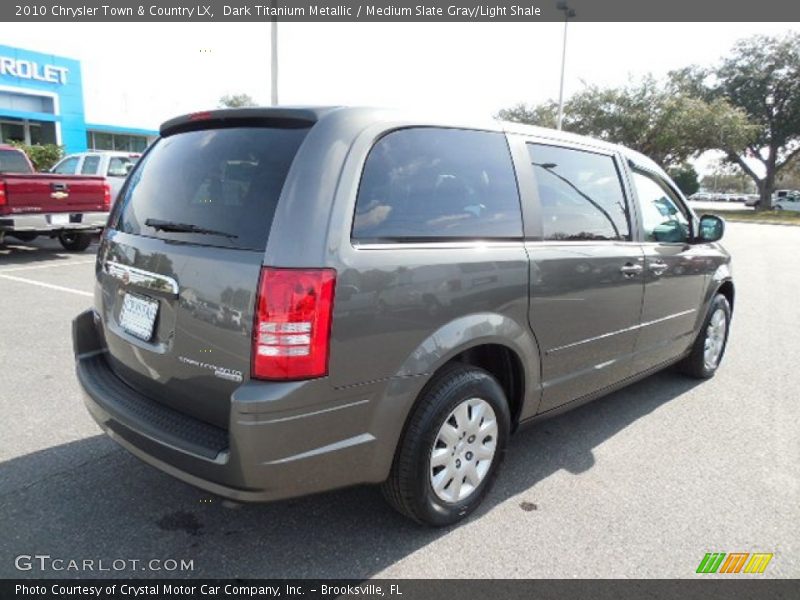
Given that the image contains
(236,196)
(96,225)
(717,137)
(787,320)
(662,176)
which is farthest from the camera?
(717,137)

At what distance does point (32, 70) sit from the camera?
30.9 meters

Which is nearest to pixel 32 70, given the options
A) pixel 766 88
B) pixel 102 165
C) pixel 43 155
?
pixel 43 155

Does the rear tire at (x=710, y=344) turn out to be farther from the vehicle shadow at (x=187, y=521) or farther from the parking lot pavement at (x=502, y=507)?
the vehicle shadow at (x=187, y=521)

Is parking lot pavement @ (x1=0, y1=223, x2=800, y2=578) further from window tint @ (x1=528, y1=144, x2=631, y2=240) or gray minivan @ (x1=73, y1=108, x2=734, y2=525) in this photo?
window tint @ (x1=528, y1=144, x2=631, y2=240)

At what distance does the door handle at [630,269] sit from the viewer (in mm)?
3405

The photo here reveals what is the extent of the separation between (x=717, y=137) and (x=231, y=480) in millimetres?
38963

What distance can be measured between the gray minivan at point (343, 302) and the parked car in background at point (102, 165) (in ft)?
41.4

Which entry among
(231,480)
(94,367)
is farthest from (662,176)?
(94,367)

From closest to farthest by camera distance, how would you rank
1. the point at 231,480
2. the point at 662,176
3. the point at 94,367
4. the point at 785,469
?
the point at 231,480 → the point at 94,367 → the point at 785,469 → the point at 662,176

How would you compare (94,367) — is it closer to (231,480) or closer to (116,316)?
(116,316)

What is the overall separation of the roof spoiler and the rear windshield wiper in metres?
0.49

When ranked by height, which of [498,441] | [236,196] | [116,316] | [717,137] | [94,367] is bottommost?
[498,441]

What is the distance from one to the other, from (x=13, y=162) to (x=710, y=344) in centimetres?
1223

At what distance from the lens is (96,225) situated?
10375 mm
